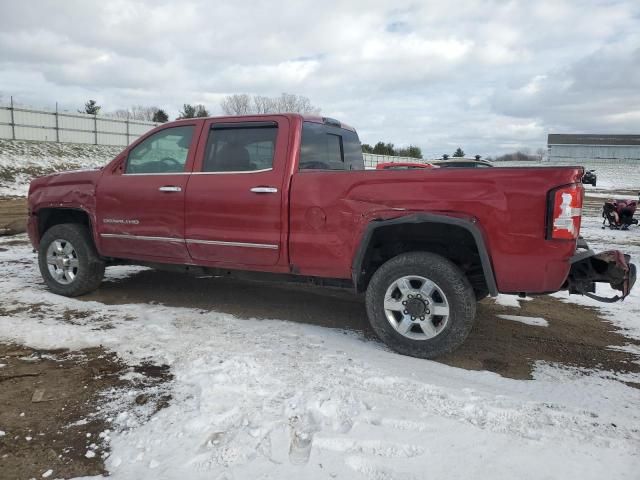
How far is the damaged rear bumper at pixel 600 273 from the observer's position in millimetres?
3703

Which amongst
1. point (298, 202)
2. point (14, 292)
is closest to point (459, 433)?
point (298, 202)

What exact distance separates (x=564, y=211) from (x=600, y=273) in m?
0.82

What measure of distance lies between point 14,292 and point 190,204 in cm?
259

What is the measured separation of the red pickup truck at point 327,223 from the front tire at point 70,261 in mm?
14

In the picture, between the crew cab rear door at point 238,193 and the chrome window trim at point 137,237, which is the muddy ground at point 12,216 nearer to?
the chrome window trim at point 137,237

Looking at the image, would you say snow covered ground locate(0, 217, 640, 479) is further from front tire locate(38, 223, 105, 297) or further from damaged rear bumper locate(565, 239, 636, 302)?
front tire locate(38, 223, 105, 297)

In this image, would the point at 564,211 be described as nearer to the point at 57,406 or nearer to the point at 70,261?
the point at 57,406

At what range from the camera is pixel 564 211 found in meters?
3.31

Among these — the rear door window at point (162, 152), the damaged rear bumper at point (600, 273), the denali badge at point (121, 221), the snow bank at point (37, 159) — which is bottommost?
the damaged rear bumper at point (600, 273)

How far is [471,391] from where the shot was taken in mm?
3234

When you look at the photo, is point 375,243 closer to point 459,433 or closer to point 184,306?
point 459,433

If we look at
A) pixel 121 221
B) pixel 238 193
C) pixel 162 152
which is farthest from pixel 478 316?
pixel 121 221

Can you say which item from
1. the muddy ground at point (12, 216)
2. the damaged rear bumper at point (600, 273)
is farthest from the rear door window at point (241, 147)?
the muddy ground at point (12, 216)

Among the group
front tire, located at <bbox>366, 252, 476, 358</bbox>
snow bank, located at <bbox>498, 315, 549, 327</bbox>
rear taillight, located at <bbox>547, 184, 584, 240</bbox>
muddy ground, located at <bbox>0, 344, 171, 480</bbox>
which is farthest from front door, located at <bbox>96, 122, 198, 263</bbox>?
snow bank, located at <bbox>498, 315, 549, 327</bbox>
